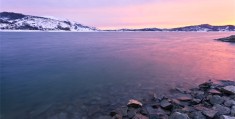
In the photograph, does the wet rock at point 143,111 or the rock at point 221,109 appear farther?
the wet rock at point 143,111

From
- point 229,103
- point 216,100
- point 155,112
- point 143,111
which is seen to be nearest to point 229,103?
point 229,103

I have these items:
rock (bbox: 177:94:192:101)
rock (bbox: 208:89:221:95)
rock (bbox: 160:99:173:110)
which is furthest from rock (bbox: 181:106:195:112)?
rock (bbox: 208:89:221:95)

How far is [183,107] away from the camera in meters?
14.0

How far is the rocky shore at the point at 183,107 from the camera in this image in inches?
484

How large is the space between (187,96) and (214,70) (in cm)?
1422

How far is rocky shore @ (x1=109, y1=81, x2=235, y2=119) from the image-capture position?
1229 cm

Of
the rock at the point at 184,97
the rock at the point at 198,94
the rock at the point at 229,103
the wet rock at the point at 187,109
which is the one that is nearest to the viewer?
the wet rock at the point at 187,109

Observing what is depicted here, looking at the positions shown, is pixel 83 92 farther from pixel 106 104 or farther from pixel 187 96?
pixel 187 96

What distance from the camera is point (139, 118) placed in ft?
39.8

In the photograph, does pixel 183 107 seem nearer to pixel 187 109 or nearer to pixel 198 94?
pixel 187 109

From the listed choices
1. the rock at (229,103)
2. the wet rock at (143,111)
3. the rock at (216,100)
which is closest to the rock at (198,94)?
the rock at (216,100)

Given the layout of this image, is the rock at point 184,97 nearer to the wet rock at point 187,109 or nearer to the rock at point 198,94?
the rock at point 198,94

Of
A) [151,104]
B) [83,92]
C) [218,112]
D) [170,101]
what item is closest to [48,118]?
[83,92]

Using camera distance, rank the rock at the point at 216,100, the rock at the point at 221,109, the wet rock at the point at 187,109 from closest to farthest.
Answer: the rock at the point at 221,109
the wet rock at the point at 187,109
the rock at the point at 216,100
